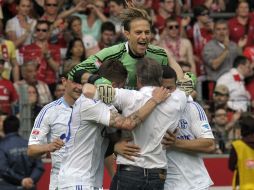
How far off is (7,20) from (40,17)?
1.91ft

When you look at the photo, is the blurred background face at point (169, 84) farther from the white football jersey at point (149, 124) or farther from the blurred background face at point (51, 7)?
the blurred background face at point (51, 7)

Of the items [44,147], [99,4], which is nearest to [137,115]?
[44,147]

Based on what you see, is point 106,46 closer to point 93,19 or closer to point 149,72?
point 93,19

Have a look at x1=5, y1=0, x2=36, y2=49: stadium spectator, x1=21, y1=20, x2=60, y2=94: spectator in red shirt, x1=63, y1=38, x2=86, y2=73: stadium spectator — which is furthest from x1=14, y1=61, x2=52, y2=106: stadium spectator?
x1=5, y1=0, x2=36, y2=49: stadium spectator

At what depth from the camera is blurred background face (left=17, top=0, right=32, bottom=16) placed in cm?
1659

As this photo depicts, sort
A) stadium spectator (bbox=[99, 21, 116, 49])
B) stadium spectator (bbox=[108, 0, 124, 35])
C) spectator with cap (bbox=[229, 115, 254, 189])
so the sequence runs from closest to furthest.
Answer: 1. spectator with cap (bbox=[229, 115, 254, 189])
2. stadium spectator (bbox=[99, 21, 116, 49])
3. stadium spectator (bbox=[108, 0, 124, 35])

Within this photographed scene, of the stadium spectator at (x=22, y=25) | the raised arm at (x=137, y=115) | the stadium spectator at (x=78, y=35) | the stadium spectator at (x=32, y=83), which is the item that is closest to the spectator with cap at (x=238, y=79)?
the stadium spectator at (x=78, y=35)

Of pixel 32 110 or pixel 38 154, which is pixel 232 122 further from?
pixel 38 154

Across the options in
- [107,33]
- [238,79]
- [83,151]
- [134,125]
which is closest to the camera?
[134,125]

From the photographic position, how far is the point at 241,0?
1880 cm

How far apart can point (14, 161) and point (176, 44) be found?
14.7 feet

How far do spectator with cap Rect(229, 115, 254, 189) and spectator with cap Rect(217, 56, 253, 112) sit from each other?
2791mm

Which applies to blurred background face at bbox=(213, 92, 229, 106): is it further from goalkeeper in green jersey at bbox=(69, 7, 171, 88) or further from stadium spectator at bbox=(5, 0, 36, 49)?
goalkeeper in green jersey at bbox=(69, 7, 171, 88)

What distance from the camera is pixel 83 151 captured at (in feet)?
29.4
